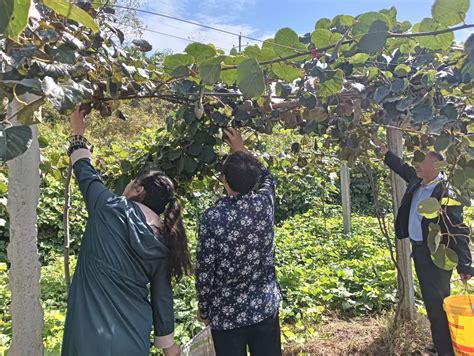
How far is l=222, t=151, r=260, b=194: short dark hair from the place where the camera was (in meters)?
2.09

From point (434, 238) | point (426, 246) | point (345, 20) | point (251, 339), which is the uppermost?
point (345, 20)

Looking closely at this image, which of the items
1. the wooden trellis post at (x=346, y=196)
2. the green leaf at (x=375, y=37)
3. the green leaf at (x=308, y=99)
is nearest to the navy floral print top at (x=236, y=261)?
the green leaf at (x=308, y=99)

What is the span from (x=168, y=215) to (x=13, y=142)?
1120 mm

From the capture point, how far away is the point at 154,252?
1665 millimetres

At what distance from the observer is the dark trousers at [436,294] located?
3043 millimetres

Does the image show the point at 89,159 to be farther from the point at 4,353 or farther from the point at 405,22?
the point at 4,353

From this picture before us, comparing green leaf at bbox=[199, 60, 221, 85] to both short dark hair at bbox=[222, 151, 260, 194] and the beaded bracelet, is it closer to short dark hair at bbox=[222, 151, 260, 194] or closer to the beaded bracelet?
the beaded bracelet

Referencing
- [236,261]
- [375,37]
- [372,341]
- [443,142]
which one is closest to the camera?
[375,37]

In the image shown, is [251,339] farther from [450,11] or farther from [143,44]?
[450,11]

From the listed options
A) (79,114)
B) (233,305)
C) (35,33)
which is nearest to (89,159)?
(79,114)

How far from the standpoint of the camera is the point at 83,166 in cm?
173

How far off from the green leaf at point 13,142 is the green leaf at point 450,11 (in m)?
0.89

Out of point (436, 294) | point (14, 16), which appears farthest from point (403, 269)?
point (14, 16)

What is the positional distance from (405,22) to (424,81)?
490mm
